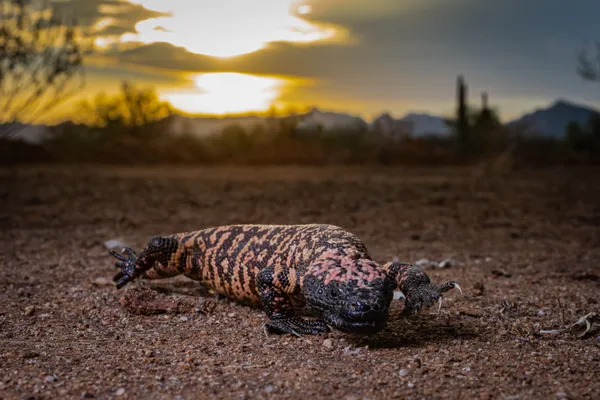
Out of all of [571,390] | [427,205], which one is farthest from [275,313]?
[427,205]

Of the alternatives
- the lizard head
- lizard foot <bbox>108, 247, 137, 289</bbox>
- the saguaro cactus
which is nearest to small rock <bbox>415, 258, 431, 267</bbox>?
the lizard head

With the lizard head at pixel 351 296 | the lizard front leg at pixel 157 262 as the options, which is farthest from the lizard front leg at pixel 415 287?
the lizard front leg at pixel 157 262

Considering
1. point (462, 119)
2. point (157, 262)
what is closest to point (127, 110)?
point (462, 119)

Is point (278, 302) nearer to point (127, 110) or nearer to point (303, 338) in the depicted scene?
point (303, 338)

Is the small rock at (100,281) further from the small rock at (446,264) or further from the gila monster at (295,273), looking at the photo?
the small rock at (446,264)

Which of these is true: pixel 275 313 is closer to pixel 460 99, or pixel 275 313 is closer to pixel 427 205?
pixel 427 205

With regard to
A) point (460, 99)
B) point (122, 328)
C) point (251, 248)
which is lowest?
point (122, 328)
